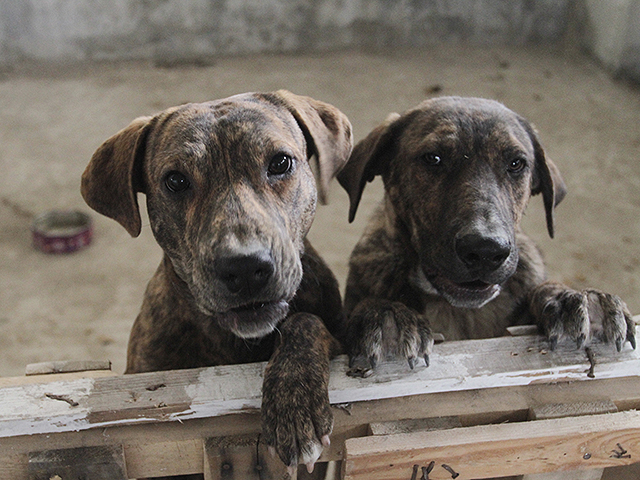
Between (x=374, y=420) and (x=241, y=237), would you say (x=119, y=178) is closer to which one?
(x=241, y=237)

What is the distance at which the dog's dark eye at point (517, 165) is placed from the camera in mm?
2965

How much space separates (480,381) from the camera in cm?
217

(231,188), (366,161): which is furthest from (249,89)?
(231,188)

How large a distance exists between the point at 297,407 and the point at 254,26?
8.36 meters

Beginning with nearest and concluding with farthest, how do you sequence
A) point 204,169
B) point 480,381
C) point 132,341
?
point 480,381
point 204,169
point 132,341

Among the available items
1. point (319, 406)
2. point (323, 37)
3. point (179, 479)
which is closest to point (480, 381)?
point (319, 406)

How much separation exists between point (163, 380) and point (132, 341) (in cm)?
110

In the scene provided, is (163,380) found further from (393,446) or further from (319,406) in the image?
(393,446)

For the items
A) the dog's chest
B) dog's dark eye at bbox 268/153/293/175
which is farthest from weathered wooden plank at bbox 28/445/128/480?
the dog's chest

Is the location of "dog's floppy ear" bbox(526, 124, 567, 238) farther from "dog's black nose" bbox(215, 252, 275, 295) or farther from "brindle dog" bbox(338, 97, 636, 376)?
"dog's black nose" bbox(215, 252, 275, 295)

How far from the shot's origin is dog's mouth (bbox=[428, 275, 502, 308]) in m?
2.80

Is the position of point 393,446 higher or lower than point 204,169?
lower

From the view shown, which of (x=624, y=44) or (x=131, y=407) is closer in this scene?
(x=131, y=407)

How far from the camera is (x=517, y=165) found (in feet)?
9.80
